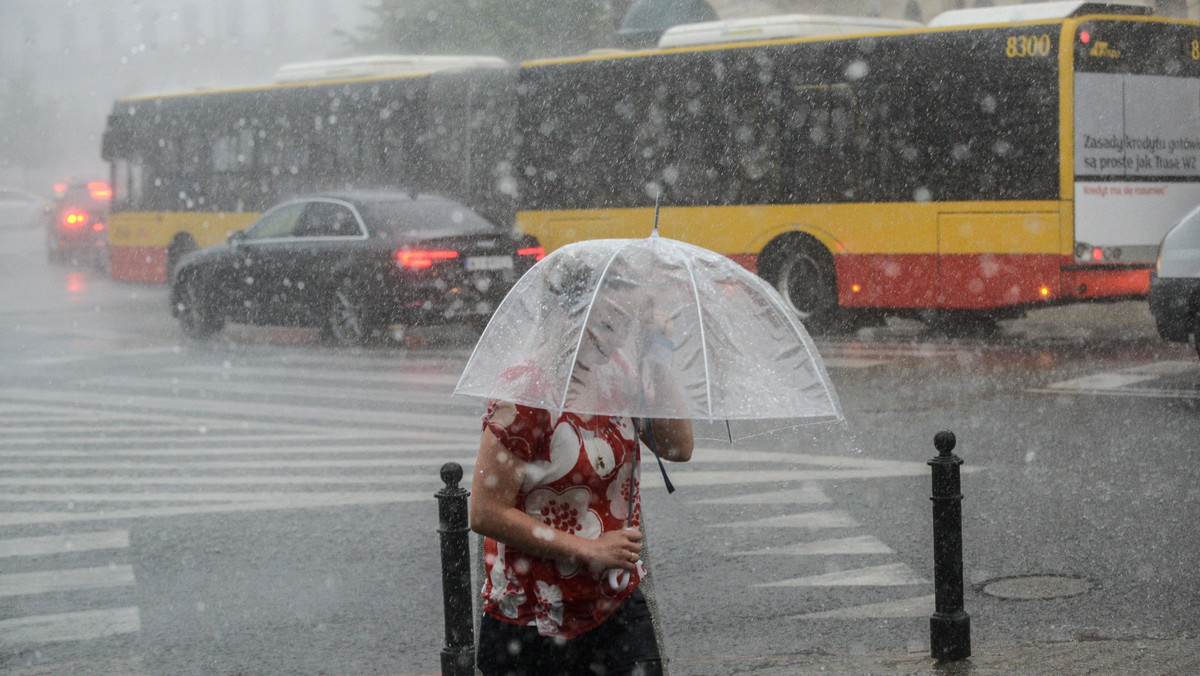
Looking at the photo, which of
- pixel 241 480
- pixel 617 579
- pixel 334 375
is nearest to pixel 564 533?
pixel 617 579

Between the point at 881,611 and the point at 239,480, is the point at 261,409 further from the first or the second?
the point at 881,611

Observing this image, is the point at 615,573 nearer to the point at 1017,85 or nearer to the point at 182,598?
the point at 182,598

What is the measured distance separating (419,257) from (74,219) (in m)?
23.3

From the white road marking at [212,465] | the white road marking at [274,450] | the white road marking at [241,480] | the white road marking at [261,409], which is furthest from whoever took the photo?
the white road marking at [261,409]

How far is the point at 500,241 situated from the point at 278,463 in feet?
23.7

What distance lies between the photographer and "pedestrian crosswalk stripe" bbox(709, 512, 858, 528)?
7.36m

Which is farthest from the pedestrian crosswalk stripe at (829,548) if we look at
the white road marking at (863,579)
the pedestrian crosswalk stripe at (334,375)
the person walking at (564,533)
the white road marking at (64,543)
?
the pedestrian crosswalk stripe at (334,375)

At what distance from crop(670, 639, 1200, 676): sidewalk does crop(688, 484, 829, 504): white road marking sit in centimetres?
268

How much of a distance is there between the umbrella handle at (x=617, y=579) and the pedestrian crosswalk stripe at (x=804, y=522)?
4155 millimetres

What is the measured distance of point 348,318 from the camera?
1673 cm

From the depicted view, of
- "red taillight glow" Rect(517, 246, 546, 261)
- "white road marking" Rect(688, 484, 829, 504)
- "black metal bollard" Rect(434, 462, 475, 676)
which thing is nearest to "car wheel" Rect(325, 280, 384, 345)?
"red taillight glow" Rect(517, 246, 546, 261)

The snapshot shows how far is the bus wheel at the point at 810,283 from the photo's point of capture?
16.5 meters

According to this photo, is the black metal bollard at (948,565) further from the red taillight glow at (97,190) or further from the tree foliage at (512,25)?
the tree foliage at (512,25)

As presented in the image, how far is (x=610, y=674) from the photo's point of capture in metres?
3.28
